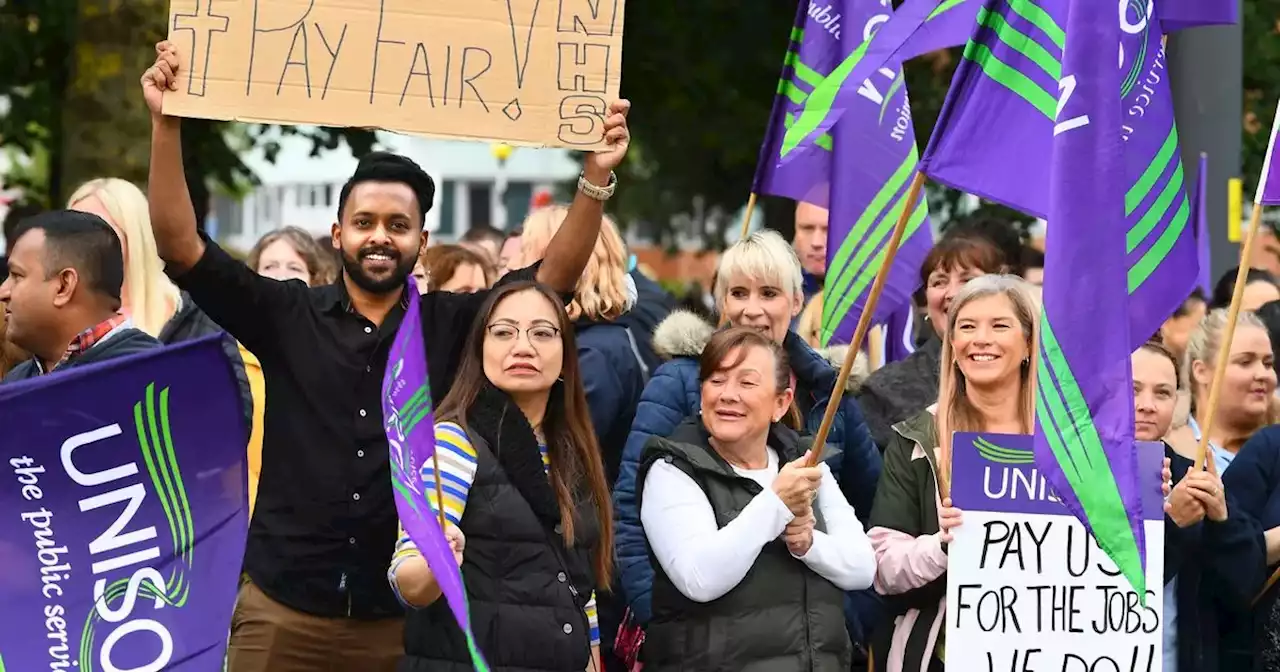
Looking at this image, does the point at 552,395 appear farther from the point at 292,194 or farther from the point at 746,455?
the point at 292,194

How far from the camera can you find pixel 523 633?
17.7 ft

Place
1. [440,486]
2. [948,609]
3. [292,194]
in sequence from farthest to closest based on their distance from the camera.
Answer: [292,194] → [948,609] → [440,486]

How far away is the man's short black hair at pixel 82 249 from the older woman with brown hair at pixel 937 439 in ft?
7.19

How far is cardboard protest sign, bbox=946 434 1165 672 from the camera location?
5.79 metres

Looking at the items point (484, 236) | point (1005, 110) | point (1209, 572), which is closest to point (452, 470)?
point (1005, 110)

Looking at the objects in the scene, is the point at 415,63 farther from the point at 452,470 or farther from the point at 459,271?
the point at 459,271

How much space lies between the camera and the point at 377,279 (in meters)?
5.52

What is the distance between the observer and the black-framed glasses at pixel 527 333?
5637 millimetres

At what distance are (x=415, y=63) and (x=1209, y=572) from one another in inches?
110

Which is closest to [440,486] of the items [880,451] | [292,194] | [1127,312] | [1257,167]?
[1127,312]

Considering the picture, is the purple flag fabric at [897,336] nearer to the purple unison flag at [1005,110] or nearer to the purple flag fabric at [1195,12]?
the purple flag fabric at [1195,12]

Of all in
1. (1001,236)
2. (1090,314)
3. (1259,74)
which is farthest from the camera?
(1259,74)

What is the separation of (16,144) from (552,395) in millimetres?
10942

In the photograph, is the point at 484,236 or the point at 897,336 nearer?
Result: the point at 897,336
